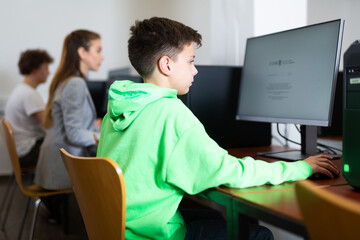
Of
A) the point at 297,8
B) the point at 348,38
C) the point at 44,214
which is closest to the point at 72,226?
the point at 44,214

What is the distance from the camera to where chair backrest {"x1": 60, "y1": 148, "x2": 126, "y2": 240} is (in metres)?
0.86

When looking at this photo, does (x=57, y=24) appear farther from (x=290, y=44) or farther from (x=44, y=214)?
(x=290, y=44)

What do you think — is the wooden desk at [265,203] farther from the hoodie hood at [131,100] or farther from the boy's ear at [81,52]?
the boy's ear at [81,52]

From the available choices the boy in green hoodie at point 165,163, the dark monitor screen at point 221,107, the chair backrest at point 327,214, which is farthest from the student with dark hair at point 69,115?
the chair backrest at point 327,214

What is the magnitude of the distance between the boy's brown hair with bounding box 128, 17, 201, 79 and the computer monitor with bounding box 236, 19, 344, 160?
1.44ft

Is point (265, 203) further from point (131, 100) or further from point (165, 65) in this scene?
point (165, 65)

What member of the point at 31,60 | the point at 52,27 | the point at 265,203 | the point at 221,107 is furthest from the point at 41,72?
the point at 265,203

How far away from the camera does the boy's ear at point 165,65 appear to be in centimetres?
122

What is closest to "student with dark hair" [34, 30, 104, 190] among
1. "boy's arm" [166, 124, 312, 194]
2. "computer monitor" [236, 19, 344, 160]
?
"computer monitor" [236, 19, 344, 160]

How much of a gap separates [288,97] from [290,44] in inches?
7.6

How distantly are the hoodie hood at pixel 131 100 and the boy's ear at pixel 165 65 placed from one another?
5.2 inches

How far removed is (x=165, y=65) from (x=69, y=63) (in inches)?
51.5

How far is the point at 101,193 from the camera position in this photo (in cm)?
92

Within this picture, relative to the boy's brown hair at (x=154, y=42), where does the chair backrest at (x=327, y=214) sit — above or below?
below
